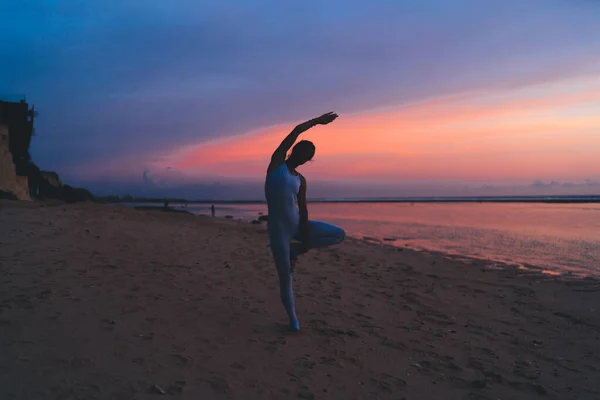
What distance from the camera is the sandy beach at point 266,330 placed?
12.7ft

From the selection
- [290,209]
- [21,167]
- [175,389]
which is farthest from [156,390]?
[21,167]

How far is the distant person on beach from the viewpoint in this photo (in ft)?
16.4

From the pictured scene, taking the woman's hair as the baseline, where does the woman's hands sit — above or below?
above

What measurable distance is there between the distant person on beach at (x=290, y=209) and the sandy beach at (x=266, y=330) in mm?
1004

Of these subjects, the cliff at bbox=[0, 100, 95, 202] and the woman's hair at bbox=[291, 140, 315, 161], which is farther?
the cliff at bbox=[0, 100, 95, 202]

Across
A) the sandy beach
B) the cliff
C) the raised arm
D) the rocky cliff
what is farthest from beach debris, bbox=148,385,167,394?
the rocky cliff

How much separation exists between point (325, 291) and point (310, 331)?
7.78 feet

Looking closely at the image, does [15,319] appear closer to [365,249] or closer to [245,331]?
[245,331]

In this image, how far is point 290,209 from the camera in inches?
198

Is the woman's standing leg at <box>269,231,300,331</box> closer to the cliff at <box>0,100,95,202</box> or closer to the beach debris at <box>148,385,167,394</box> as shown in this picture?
the beach debris at <box>148,385,167,394</box>

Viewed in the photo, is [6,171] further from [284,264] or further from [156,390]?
[156,390]

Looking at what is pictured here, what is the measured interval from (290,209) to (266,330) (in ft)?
5.23

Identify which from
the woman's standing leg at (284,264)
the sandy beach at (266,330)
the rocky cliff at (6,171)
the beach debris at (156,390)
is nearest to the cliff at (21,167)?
the rocky cliff at (6,171)

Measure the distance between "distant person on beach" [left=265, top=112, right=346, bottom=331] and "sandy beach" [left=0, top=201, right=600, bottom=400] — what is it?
3.30ft
